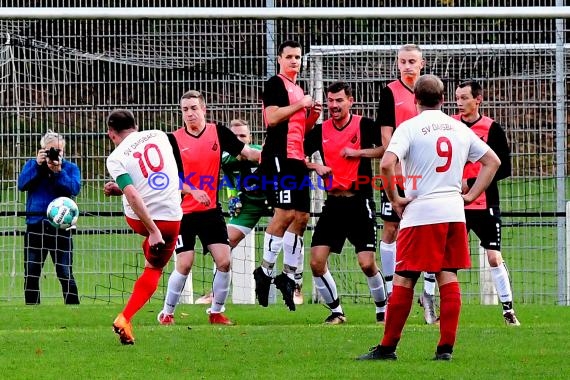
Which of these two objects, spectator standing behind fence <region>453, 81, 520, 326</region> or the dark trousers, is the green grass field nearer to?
spectator standing behind fence <region>453, 81, 520, 326</region>

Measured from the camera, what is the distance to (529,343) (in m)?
10.0

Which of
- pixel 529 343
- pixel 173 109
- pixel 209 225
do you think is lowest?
pixel 529 343

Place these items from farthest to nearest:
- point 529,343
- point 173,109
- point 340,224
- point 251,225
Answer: point 173,109, point 251,225, point 340,224, point 529,343

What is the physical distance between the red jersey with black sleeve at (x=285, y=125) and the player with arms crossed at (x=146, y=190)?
182 centimetres

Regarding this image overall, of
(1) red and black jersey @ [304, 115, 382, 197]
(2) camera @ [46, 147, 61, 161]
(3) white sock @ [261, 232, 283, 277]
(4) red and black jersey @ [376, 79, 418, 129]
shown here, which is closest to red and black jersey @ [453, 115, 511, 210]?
(4) red and black jersey @ [376, 79, 418, 129]

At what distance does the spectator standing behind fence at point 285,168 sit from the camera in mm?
12031

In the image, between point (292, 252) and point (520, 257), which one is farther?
point (520, 257)

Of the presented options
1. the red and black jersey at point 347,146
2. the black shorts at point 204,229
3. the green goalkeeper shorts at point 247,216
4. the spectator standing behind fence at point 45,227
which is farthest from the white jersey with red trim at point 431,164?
the spectator standing behind fence at point 45,227

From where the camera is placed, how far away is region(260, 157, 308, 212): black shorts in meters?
12.0

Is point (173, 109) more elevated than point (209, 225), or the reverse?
point (173, 109)

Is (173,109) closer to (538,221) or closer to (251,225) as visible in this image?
(251,225)

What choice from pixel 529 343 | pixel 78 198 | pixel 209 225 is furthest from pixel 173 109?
pixel 529 343

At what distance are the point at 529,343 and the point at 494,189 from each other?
246cm

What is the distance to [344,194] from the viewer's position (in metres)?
12.2
